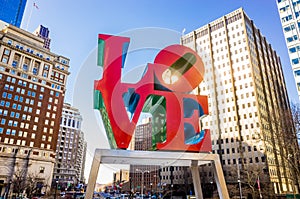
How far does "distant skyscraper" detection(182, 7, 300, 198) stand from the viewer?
56094 millimetres

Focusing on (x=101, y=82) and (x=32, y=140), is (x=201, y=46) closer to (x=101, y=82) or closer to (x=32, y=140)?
(x=32, y=140)

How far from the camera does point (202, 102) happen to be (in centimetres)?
1467

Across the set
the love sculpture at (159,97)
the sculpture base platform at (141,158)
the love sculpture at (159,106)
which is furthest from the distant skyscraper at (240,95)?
the love sculpture at (159,97)

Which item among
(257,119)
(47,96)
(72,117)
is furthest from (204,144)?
(72,117)

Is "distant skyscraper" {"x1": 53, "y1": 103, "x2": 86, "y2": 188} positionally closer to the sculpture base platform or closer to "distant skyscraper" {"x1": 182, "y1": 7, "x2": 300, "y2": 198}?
"distant skyscraper" {"x1": 182, "y1": 7, "x2": 300, "y2": 198}

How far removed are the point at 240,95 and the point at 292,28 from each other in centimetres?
2176

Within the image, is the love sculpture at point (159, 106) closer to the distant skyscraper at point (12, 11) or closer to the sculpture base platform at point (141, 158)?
the sculpture base platform at point (141, 158)

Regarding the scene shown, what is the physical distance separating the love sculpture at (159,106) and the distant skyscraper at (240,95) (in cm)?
4244

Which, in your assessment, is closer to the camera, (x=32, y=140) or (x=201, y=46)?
(x=32, y=140)

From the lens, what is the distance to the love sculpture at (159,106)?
12250mm

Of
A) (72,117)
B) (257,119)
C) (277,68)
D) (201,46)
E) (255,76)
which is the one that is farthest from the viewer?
(72,117)

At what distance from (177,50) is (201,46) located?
220ft

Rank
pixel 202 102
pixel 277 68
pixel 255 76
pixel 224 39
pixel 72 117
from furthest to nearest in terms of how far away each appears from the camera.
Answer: pixel 72 117 → pixel 277 68 → pixel 224 39 → pixel 255 76 → pixel 202 102

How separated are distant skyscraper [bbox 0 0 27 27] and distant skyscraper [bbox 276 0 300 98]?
12991 centimetres
